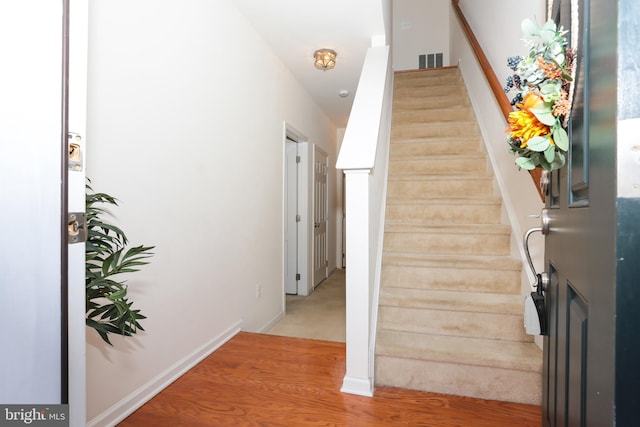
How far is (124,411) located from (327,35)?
2837 mm

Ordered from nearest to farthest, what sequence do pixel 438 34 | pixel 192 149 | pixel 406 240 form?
pixel 192 149 → pixel 406 240 → pixel 438 34

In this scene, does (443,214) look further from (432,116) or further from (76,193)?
(76,193)

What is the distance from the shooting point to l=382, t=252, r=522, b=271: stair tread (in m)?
2.02

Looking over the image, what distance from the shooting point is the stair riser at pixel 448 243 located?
2193 millimetres

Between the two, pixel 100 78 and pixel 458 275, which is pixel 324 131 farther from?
pixel 100 78

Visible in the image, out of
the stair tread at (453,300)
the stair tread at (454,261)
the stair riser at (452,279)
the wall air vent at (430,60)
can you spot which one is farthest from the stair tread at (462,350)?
the wall air vent at (430,60)

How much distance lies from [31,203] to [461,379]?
1826 millimetres

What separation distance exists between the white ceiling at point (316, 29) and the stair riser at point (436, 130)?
2.63 ft

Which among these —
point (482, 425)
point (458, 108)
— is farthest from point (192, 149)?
point (458, 108)

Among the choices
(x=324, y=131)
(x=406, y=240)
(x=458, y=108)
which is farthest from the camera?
(x=324, y=131)

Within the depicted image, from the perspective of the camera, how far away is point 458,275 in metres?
2.06

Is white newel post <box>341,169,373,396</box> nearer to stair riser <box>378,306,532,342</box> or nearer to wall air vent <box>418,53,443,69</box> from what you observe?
stair riser <box>378,306,532,342</box>

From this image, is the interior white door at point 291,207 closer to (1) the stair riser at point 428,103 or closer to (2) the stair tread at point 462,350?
(1) the stair riser at point 428,103

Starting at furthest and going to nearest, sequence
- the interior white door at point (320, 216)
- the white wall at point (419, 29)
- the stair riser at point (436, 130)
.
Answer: the white wall at point (419, 29) < the interior white door at point (320, 216) < the stair riser at point (436, 130)
